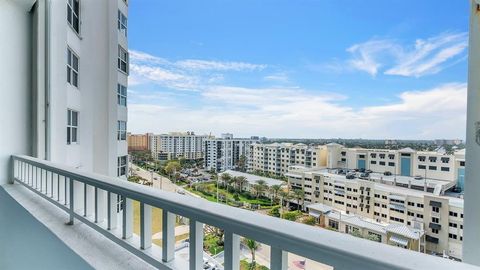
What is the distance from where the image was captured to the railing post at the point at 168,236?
31.7 inches

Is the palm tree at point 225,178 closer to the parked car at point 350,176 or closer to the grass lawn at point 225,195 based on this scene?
the grass lawn at point 225,195

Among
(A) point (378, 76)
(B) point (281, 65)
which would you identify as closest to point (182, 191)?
(B) point (281, 65)

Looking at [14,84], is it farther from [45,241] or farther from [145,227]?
[145,227]

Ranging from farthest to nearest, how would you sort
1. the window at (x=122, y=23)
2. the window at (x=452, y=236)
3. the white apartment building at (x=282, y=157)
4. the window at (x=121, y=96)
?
the window at (x=122, y=23), the window at (x=121, y=96), the white apartment building at (x=282, y=157), the window at (x=452, y=236)

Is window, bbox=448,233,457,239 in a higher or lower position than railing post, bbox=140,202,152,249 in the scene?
higher

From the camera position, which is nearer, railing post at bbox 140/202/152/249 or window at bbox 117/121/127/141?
railing post at bbox 140/202/152/249

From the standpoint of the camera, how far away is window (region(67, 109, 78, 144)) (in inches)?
115

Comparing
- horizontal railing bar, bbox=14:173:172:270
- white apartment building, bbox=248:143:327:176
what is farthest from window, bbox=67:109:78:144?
white apartment building, bbox=248:143:327:176

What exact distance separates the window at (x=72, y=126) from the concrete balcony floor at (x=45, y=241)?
68 cm

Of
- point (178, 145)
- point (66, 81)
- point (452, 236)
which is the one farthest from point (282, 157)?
point (66, 81)

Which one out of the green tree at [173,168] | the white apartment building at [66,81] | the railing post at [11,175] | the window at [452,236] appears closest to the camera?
the window at [452,236]

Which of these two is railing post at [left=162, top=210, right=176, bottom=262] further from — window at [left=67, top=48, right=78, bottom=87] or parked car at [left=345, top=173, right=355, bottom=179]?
window at [left=67, top=48, right=78, bottom=87]

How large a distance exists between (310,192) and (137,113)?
1.38m

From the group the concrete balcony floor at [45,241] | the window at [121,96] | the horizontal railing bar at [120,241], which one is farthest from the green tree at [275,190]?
the window at [121,96]
